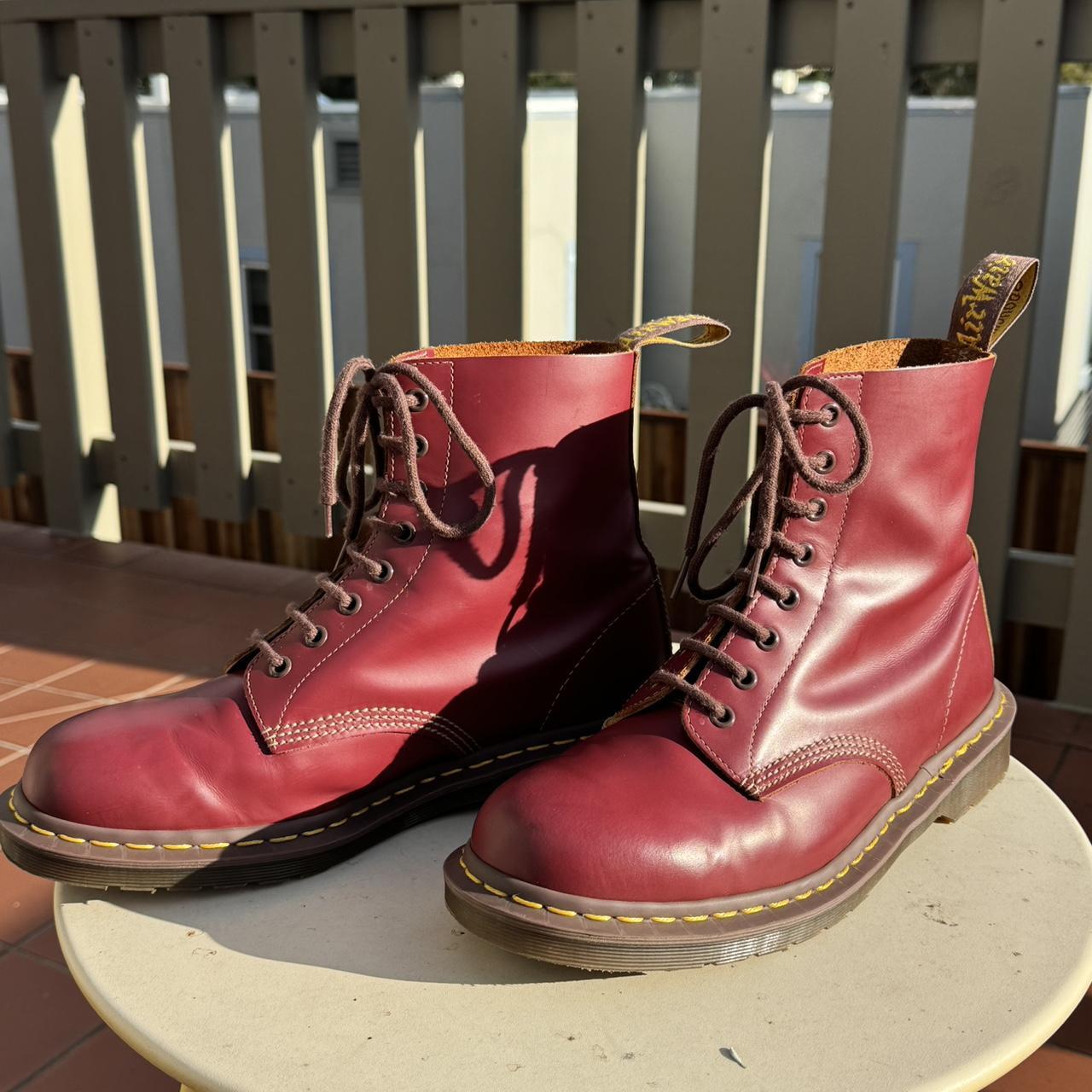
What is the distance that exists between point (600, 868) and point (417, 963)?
0.18 metres

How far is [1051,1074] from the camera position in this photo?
4.36ft

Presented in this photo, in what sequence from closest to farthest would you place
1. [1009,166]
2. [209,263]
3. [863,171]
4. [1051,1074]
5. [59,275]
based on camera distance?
[1051,1074] → [1009,166] → [863,171] → [209,263] → [59,275]

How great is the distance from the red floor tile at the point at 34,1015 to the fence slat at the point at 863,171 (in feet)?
5.30

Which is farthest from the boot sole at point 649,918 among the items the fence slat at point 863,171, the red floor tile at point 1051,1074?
the fence slat at point 863,171

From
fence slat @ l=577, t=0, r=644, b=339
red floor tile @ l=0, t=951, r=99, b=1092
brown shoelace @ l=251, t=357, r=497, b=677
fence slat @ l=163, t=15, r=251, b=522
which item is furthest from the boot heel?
fence slat @ l=163, t=15, r=251, b=522

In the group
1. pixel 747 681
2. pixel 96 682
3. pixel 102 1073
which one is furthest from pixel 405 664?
pixel 96 682

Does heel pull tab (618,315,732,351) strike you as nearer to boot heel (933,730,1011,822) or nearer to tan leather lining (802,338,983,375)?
tan leather lining (802,338,983,375)

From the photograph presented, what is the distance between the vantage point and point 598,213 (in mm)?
2490

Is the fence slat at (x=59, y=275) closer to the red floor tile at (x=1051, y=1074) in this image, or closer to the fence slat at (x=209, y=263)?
the fence slat at (x=209, y=263)

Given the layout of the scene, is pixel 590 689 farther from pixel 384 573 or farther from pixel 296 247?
pixel 296 247

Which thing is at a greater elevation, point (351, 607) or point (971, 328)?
point (971, 328)

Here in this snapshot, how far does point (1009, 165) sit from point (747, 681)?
1.54 m

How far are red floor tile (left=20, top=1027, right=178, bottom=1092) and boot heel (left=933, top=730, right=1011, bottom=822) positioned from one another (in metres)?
0.90

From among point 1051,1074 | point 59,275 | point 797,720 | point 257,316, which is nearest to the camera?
point 797,720
